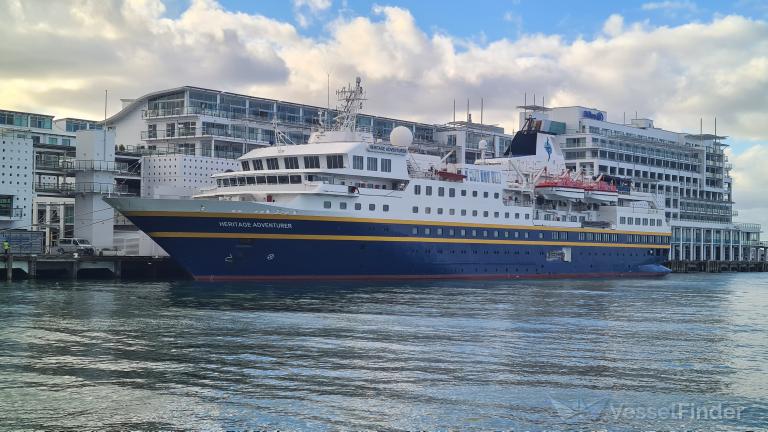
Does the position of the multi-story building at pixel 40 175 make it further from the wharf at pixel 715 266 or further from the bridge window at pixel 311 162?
the wharf at pixel 715 266

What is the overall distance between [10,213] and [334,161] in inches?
784

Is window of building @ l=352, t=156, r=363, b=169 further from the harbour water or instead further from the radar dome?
the harbour water

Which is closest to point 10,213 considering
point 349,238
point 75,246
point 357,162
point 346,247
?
point 75,246

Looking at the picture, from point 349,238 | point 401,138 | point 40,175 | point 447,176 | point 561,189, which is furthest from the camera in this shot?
point 561,189

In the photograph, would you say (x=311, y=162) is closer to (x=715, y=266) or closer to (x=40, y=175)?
(x=40, y=175)

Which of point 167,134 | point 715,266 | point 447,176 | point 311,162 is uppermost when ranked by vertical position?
point 167,134

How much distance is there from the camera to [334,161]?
47969mm

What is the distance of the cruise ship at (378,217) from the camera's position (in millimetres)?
43688

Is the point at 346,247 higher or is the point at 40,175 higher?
the point at 40,175

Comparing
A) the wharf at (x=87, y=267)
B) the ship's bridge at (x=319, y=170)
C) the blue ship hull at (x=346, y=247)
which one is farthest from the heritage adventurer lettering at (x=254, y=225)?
the wharf at (x=87, y=267)

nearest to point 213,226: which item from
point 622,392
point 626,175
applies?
point 622,392

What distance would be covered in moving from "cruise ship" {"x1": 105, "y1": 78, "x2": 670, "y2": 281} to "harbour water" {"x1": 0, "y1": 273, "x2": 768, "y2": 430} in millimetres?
8018

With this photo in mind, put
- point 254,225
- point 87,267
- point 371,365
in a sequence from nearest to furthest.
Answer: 1. point 371,365
2. point 254,225
3. point 87,267

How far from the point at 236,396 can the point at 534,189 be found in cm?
4663
